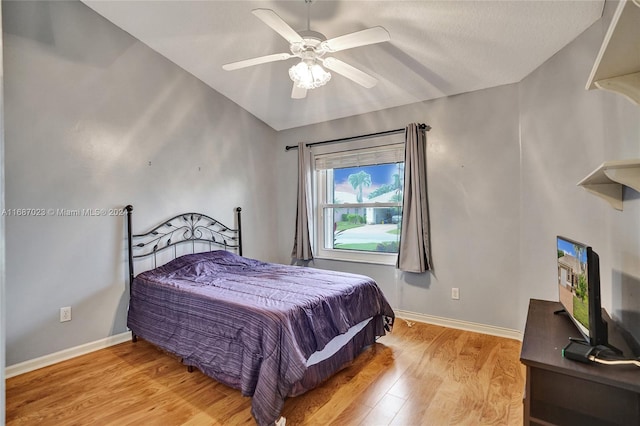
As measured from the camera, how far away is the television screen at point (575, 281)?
4.41 ft

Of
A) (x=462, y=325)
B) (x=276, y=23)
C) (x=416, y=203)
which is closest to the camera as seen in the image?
(x=276, y=23)

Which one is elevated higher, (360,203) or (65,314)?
(360,203)

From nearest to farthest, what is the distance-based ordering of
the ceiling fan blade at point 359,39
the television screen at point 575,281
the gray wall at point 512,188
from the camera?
the television screen at point 575,281 < the ceiling fan blade at point 359,39 < the gray wall at point 512,188

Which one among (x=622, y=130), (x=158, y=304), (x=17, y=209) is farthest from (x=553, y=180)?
(x=17, y=209)

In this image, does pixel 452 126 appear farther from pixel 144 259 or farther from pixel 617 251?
pixel 144 259

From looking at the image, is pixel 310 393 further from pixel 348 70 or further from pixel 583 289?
pixel 348 70

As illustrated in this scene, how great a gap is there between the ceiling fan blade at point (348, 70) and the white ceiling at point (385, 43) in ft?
1.51

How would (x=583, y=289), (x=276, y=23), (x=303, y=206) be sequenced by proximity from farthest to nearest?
(x=303, y=206) → (x=276, y=23) → (x=583, y=289)

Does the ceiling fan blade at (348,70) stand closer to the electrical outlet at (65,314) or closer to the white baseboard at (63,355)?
the electrical outlet at (65,314)

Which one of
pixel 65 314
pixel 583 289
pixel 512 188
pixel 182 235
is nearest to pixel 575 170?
pixel 512 188

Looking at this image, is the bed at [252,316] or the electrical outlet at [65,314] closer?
the bed at [252,316]

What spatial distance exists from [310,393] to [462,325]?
1.86 m

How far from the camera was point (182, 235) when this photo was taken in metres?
3.46

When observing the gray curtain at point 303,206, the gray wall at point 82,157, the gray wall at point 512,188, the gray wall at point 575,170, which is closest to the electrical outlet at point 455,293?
the gray wall at point 512,188
